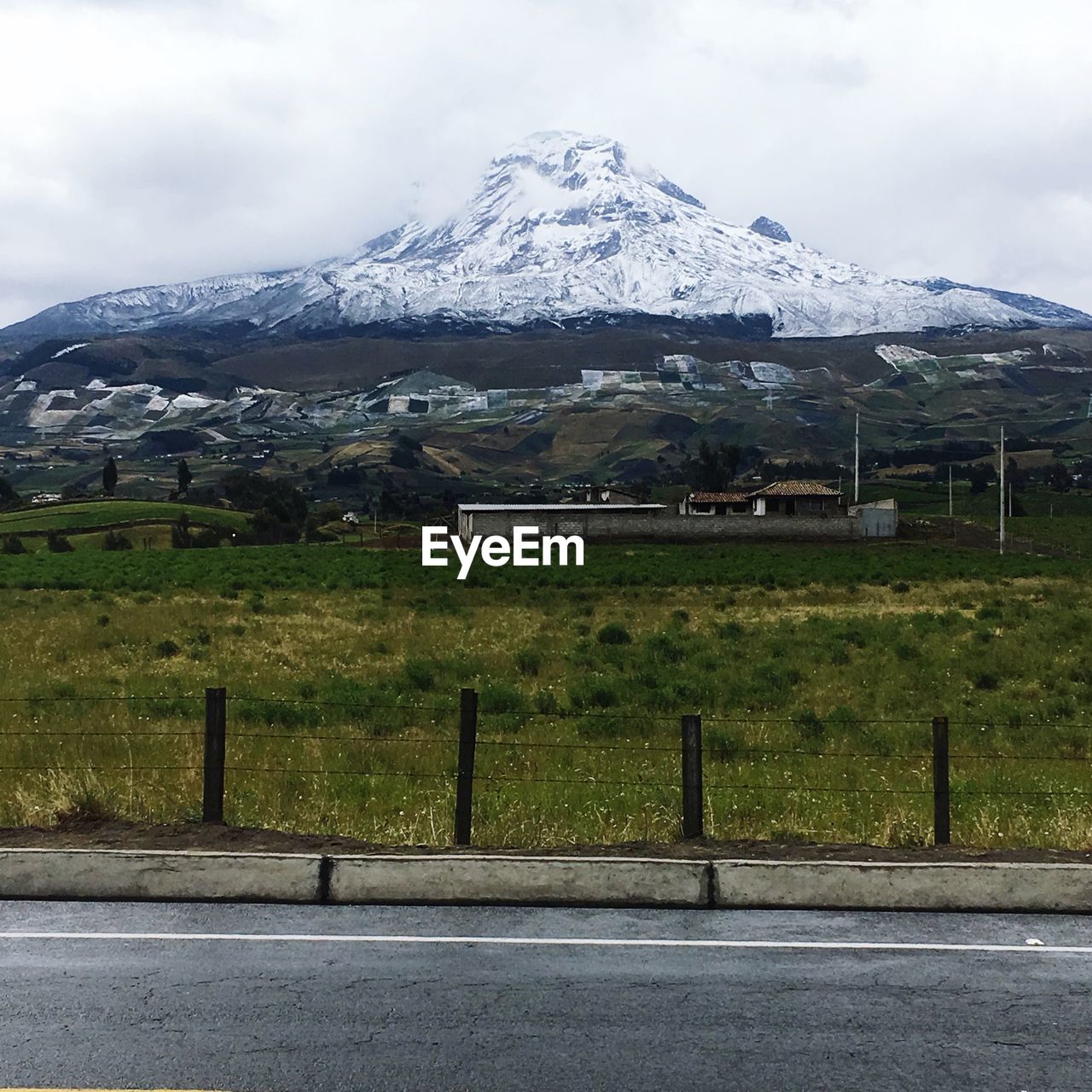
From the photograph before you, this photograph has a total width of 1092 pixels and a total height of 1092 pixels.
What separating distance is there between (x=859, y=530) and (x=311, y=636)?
73.4m

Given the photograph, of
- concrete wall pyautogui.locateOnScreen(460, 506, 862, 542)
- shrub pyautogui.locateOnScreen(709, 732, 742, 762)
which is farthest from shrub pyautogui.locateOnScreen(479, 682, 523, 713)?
concrete wall pyautogui.locateOnScreen(460, 506, 862, 542)

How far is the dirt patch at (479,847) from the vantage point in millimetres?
9789

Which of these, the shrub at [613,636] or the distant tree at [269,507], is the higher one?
the distant tree at [269,507]

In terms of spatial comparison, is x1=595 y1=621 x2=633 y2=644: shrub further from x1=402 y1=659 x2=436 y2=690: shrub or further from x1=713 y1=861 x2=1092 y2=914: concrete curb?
x1=713 y1=861 x2=1092 y2=914: concrete curb

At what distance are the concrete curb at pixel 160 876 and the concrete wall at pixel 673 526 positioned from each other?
280 feet

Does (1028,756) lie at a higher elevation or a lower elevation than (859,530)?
lower

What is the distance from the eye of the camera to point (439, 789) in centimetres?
1316

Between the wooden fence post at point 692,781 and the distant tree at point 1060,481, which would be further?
the distant tree at point 1060,481

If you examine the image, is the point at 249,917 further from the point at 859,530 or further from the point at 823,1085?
the point at 859,530

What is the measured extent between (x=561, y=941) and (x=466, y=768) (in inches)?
100

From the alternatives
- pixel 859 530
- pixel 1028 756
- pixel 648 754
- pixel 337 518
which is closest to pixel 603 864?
pixel 648 754

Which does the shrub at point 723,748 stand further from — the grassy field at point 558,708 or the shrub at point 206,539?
the shrub at point 206,539

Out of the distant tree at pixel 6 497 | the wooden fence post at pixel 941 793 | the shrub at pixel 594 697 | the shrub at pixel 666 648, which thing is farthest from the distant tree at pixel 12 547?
the wooden fence post at pixel 941 793

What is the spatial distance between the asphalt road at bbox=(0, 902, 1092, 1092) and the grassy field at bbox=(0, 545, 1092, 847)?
85.0 inches
